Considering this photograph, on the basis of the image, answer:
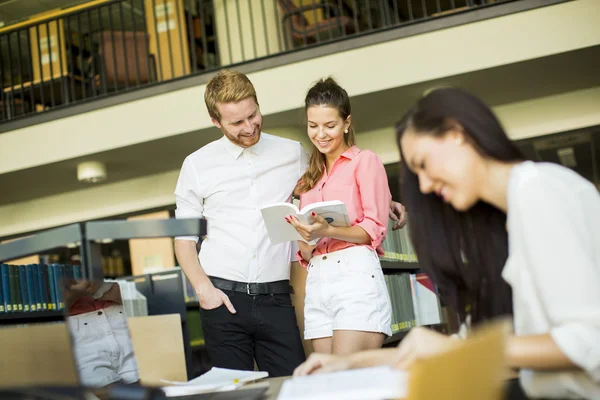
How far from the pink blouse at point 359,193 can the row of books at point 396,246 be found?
1.44 m

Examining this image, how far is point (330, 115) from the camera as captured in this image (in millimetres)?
2133

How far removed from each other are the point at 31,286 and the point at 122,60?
3274 mm

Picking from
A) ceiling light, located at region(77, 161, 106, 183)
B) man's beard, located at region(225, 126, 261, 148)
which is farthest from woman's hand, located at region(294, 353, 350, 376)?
ceiling light, located at region(77, 161, 106, 183)

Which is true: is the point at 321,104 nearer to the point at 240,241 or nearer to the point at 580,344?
the point at 240,241

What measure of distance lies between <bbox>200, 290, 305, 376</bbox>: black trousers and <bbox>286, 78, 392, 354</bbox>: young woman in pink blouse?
0.56 ft

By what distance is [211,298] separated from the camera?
2.15m

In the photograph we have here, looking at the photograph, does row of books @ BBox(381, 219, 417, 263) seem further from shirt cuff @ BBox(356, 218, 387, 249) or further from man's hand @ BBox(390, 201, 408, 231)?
shirt cuff @ BBox(356, 218, 387, 249)

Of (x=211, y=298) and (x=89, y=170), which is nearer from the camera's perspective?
(x=211, y=298)

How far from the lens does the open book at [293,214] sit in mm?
1911

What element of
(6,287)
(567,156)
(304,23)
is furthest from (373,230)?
(567,156)

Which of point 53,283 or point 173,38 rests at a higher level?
point 173,38

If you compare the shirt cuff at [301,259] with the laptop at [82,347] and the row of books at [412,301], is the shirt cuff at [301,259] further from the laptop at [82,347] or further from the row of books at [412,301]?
the row of books at [412,301]

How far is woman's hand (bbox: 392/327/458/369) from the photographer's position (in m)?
1.01

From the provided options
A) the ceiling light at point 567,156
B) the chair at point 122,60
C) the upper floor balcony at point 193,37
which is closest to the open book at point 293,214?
the upper floor balcony at point 193,37
